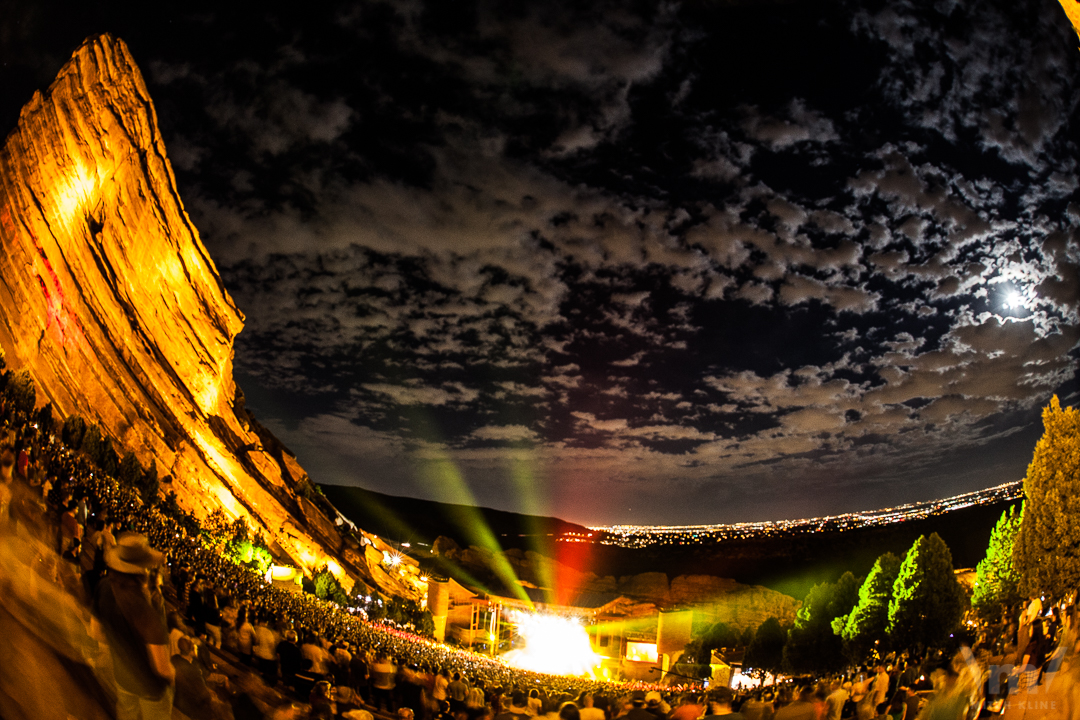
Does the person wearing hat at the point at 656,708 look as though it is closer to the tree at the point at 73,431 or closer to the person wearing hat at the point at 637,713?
the person wearing hat at the point at 637,713

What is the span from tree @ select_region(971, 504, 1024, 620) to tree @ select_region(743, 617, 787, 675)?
20828mm

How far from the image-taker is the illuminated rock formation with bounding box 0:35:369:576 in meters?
4.95

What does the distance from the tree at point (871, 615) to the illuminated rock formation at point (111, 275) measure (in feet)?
90.8

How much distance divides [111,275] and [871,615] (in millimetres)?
31112

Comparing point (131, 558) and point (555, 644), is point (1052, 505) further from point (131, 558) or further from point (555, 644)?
point (555, 644)

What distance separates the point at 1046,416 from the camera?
11000mm

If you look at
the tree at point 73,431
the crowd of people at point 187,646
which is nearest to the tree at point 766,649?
the crowd of people at point 187,646

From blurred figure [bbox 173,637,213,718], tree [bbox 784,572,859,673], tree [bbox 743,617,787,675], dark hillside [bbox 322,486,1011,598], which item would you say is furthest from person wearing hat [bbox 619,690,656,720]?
dark hillside [bbox 322,486,1011,598]

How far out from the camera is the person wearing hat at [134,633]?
250 centimetres

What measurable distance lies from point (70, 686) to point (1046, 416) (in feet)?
49.6

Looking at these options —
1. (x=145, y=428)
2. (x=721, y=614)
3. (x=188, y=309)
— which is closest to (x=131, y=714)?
(x=145, y=428)

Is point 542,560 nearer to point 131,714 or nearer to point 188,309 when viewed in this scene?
point 188,309

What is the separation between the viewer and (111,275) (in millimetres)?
9609

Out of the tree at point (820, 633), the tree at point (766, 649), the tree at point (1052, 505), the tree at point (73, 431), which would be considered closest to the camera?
the tree at point (73, 431)
